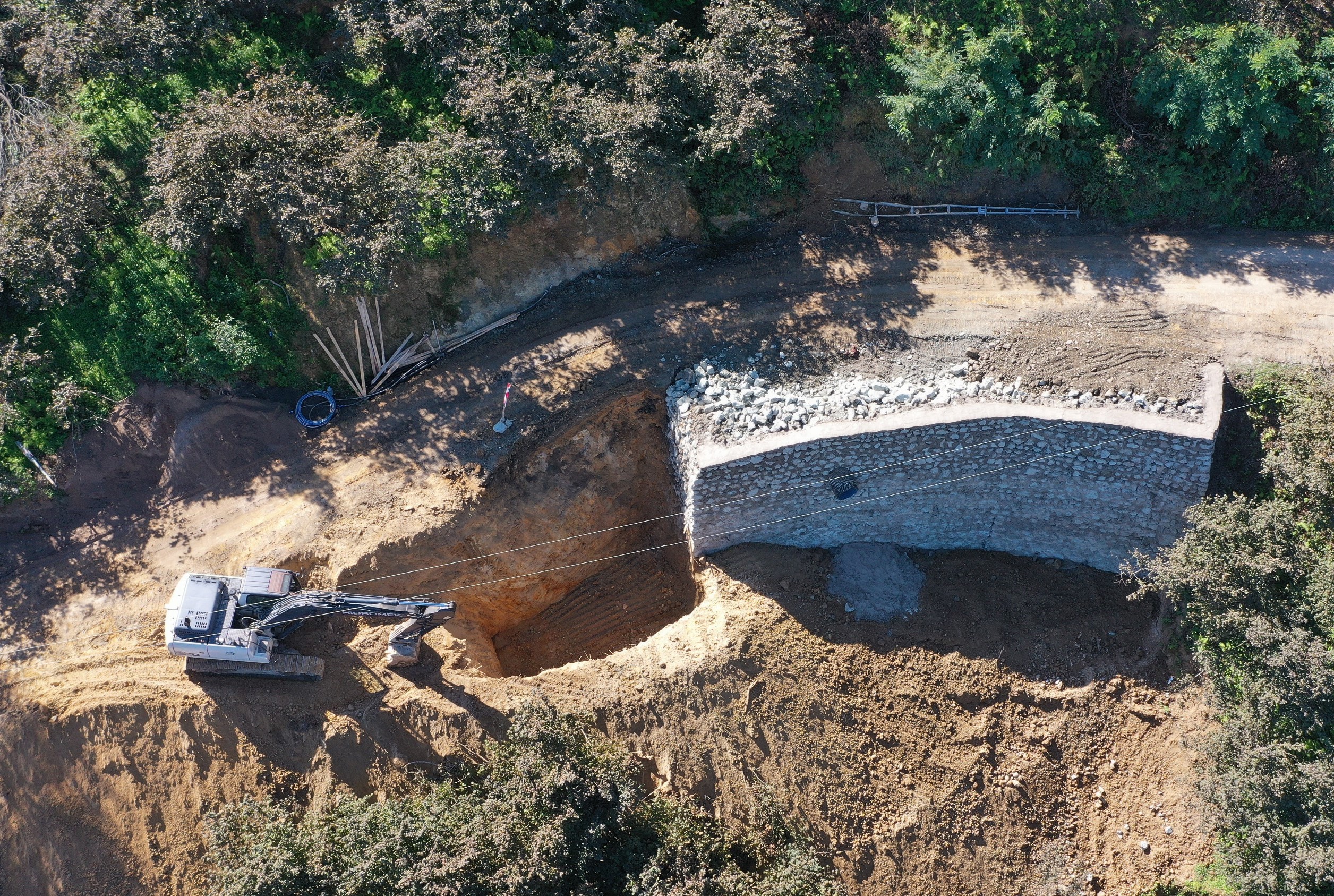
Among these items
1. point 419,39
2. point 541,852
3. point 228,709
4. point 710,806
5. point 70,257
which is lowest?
point 710,806

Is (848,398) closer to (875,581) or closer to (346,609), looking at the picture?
(875,581)

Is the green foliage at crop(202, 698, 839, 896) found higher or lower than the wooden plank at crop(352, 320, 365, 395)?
lower

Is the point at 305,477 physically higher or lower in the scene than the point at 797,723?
higher

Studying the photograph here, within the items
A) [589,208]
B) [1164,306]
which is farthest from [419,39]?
[1164,306]

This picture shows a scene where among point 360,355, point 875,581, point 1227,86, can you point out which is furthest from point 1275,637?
point 360,355

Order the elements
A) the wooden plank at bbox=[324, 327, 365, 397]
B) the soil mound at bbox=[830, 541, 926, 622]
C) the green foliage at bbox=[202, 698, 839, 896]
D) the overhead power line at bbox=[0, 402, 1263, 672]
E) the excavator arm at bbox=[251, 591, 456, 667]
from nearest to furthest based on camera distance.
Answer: the green foliage at bbox=[202, 698, 839, 896] → the excavator arm at bbox=[251, 591, 456, 667] → the overhead power line at bbox=[0, 402, 1263, 672] → the wooden plank at bbox=[324, 327, 365, 397] → the soil mound at bbox=[830, 541, 926, 622]

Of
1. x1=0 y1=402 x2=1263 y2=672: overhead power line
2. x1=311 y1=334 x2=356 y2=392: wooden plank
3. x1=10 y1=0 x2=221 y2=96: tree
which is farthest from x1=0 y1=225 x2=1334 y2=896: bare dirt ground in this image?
x1=10 y1=0 x2=221 y2=96: tree

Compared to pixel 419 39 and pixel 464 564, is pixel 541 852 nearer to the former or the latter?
pixel 464 564

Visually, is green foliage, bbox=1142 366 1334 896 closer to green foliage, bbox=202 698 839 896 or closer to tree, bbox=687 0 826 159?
green foliage, bbox=202 698 839 896
